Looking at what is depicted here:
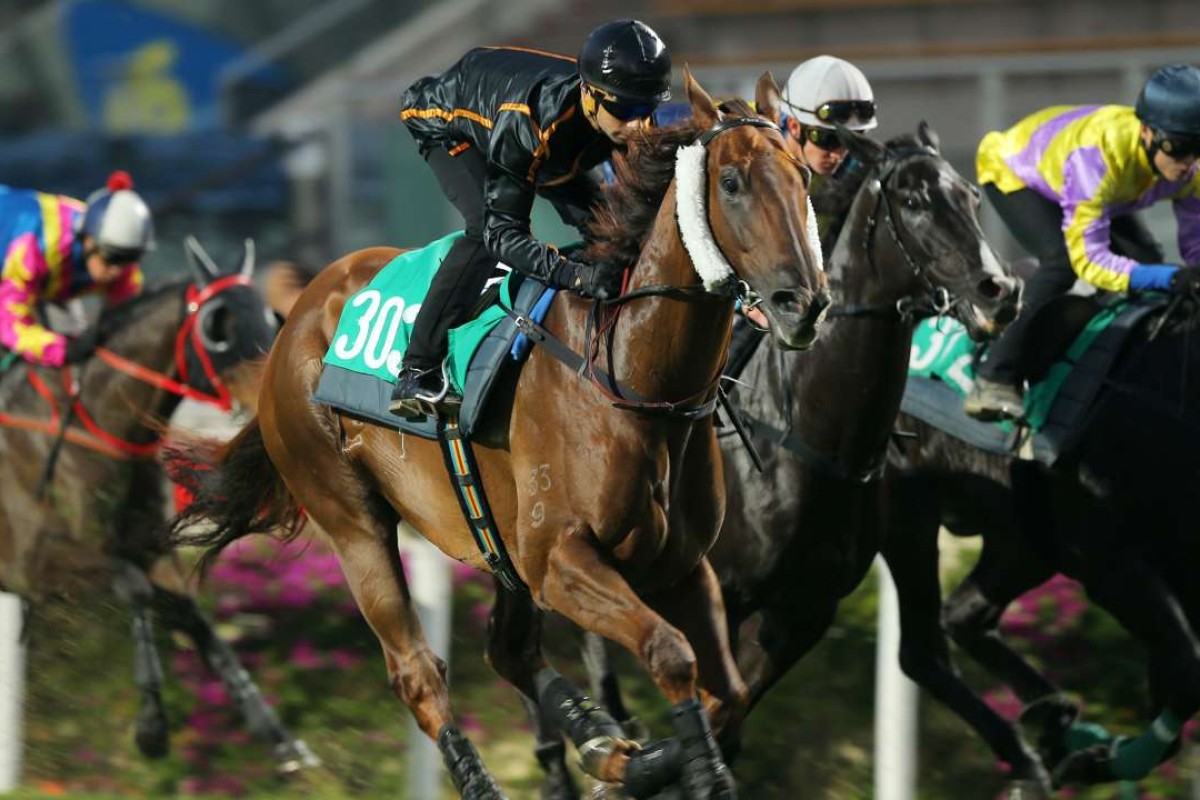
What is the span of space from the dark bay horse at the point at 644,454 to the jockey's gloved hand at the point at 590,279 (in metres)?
0.03

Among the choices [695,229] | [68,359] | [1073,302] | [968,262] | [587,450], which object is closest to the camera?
[695,229]

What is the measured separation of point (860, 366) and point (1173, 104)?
1.03 m

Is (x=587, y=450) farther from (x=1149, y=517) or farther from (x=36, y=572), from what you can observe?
(x=36, y=572)

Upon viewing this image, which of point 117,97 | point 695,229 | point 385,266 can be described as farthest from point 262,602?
point 117,97

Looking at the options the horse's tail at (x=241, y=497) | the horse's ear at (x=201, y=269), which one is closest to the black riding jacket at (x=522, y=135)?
the horse's tail at (x=241, y=497)

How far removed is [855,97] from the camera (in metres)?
5.41

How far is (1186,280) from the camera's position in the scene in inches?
206

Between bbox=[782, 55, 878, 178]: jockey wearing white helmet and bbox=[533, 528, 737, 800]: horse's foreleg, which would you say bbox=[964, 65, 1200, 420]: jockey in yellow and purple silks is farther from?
bbox=[533, 528, 737, 800]: horse's foreleg

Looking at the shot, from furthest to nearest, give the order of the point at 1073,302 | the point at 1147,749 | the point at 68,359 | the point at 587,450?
the point at 68,359, the point at 1073,302, the point at 1147,749, the point at 587,450

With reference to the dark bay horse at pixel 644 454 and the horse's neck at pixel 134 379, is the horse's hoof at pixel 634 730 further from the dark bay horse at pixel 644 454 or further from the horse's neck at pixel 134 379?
the horse's neck at pixel 134 379

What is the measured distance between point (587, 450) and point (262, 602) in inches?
97.8

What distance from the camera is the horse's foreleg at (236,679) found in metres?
6.02

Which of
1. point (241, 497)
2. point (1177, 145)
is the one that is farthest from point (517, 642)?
point (1177, 145)

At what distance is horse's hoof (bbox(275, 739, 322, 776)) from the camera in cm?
602
